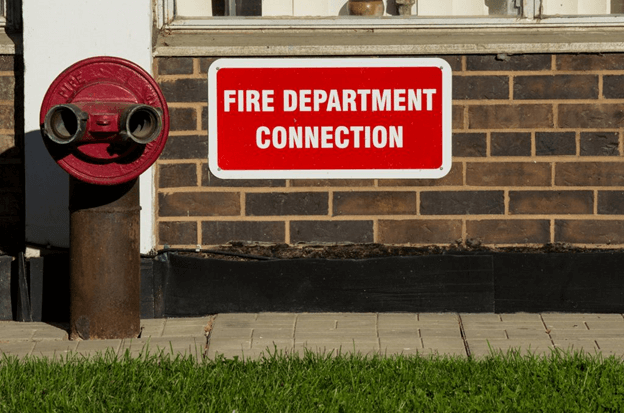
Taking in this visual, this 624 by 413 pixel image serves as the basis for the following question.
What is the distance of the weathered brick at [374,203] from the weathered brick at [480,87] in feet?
2.11

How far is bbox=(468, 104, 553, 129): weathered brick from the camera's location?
6148 mm

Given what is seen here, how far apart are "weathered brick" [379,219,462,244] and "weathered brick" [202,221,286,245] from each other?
601 mm

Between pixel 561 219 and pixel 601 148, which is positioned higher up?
pixel 601 148

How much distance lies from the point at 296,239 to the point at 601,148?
1.82 metres

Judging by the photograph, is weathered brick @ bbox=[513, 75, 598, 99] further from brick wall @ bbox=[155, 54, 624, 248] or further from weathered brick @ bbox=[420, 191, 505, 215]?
weathered brick @ bbox=[420, 191, 505, 215]

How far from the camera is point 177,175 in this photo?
6.20 meters

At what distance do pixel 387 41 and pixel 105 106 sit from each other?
1.73 metres

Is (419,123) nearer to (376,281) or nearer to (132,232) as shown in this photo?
(376,281)

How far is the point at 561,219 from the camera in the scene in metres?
6.20

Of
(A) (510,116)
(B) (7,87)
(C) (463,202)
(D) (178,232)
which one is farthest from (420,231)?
(B) (7,87)

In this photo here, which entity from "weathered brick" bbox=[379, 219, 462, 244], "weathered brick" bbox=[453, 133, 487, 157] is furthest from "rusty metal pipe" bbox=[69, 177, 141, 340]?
"weathered brick" bbox=[453, 133, 487, 157]

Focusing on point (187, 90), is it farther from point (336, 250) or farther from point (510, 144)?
point (510, 144)

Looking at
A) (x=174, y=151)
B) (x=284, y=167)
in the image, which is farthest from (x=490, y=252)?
(x=174, y=151)

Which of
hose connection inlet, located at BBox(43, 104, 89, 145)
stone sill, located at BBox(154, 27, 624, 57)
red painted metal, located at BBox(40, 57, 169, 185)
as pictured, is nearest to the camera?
hose connection inlet, located at BBox(43, 104, 89, 145)
